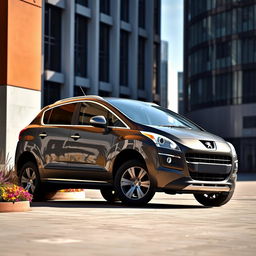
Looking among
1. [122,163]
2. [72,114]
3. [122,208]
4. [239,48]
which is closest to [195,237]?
[122,208]

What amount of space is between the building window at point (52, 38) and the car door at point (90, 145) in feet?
120

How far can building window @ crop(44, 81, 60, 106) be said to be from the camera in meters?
51.4

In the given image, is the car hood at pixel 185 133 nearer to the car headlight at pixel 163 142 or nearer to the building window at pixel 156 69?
the car headlight at pixel 163 142

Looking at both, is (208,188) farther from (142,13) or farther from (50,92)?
(142,13)

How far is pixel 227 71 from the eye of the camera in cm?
8131

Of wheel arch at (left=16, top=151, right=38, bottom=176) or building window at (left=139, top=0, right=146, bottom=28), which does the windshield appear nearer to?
wheel arch at (left=16, top=151, right=38, bottom=176)

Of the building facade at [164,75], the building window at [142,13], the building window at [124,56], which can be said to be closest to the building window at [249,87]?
the building window at [142,13]

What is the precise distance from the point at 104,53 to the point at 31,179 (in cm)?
4237

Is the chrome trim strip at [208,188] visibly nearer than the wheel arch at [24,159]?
Yes

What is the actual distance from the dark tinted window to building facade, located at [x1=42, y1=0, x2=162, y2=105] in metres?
35.6

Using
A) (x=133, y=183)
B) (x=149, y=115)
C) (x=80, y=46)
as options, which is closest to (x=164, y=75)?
(x=80, y=46)

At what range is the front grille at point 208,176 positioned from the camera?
14.0 metres

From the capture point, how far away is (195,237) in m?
8.57

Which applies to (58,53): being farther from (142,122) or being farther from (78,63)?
(142,122)
